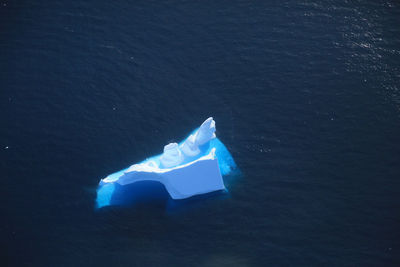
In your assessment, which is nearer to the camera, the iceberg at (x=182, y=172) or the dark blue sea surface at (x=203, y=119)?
the dark blue sea surface at (x=203, y=119)

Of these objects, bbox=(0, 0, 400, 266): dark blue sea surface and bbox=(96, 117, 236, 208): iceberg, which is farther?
bbox=(96, 117, 236, 208): iceberg

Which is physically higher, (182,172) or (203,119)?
(203,119)

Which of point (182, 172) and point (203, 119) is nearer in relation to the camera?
point (182, 172)

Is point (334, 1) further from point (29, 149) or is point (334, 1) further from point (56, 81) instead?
point (29, 149)
